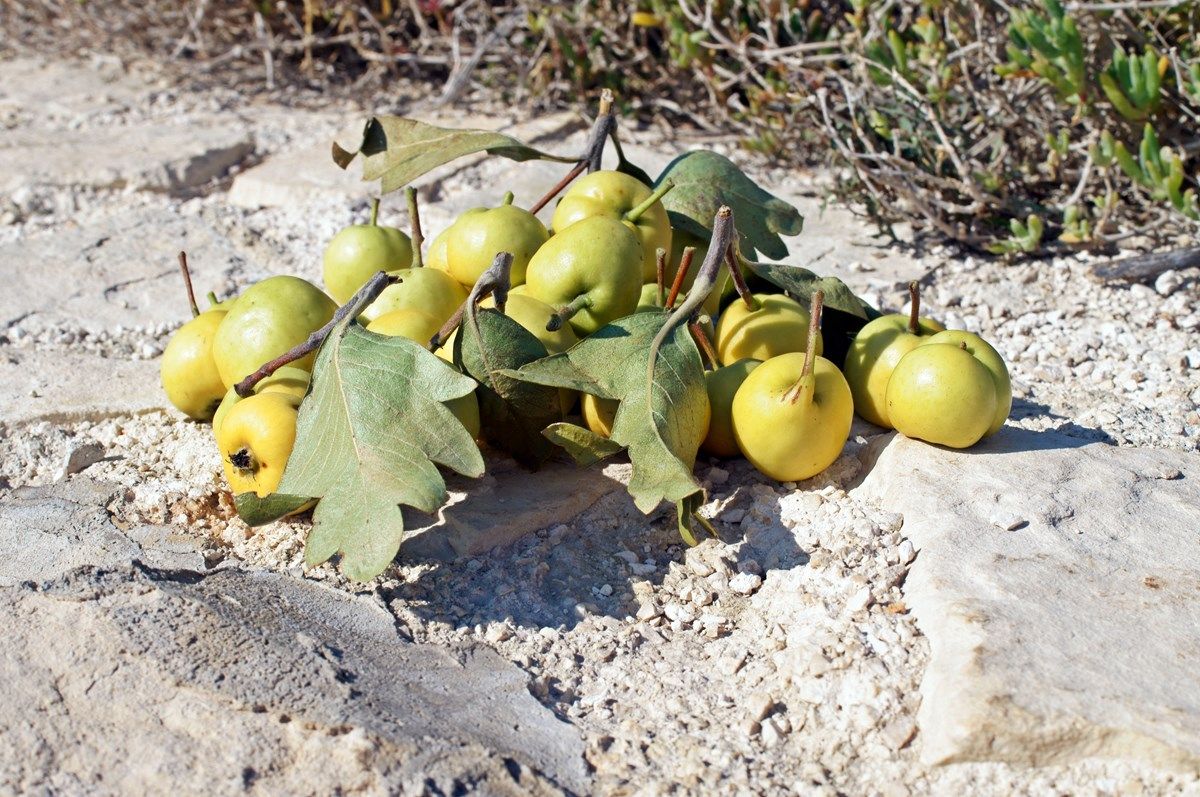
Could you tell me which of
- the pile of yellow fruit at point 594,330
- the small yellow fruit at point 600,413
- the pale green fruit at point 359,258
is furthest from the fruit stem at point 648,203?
the pale green fruit at point 359,258

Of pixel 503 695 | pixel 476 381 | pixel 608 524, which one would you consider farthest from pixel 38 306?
pixel 503 695

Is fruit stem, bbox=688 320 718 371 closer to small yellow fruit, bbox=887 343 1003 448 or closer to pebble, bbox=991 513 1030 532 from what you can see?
small yellow fruit, bbox=887 343 1003 448

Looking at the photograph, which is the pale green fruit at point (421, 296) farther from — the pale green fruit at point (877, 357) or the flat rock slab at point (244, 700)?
the pale green fruit at point (877, 357)

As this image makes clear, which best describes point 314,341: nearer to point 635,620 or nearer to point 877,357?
point 635,620

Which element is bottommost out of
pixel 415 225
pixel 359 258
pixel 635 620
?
pixel 635 620

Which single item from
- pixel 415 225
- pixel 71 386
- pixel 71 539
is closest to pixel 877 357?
pixel 415 225

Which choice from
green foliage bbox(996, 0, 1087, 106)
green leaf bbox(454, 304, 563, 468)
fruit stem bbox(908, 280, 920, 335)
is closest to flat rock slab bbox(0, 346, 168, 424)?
green leaf bbox(454, 304, 563, 468)

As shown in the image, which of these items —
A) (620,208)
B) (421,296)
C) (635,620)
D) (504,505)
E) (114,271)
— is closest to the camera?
(635,620)
